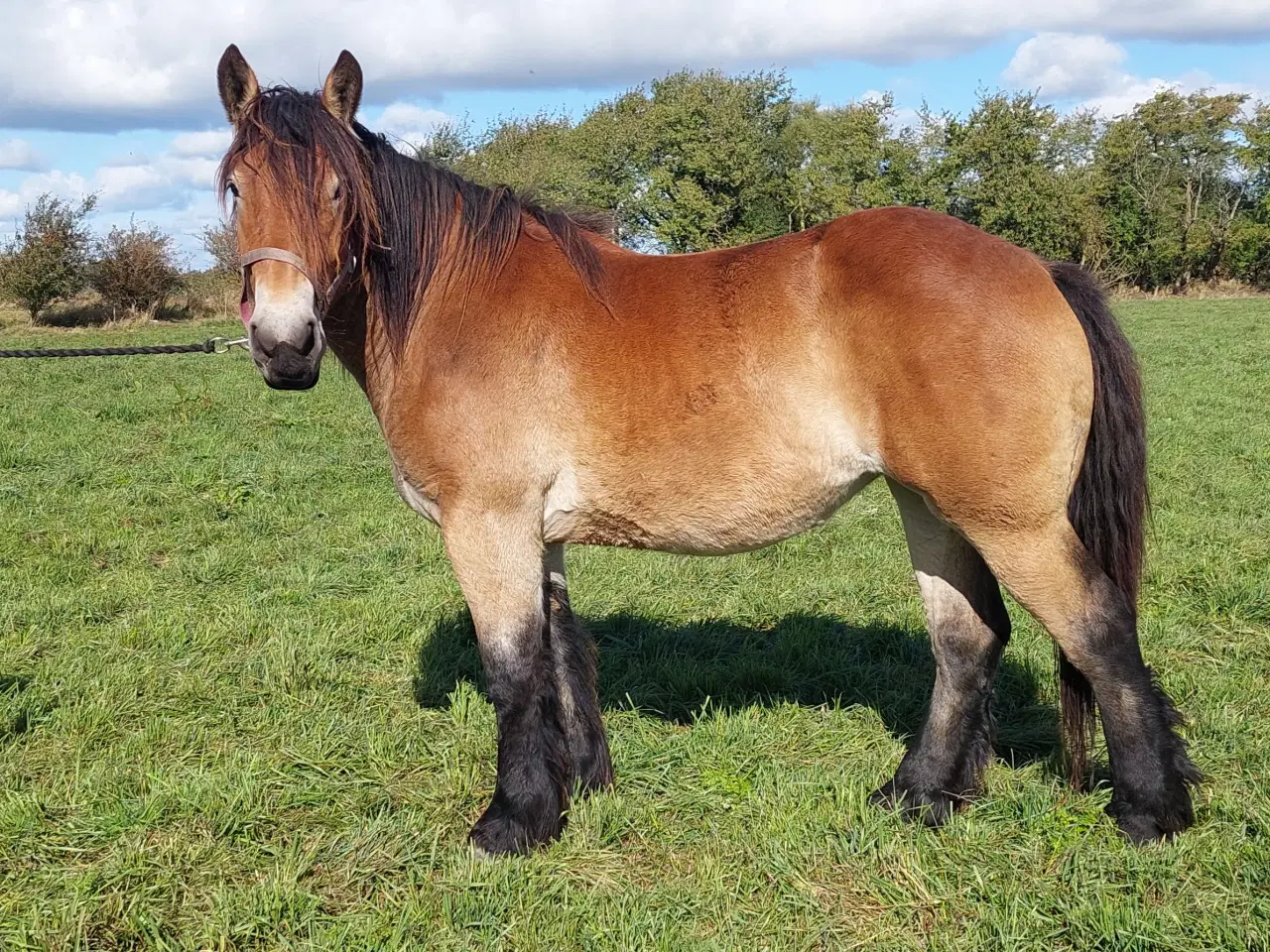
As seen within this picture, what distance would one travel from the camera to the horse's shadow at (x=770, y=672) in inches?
182

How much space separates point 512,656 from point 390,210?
69.1 inches

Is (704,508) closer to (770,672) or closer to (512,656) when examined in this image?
(512,656)

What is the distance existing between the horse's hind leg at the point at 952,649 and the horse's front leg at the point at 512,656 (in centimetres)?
137

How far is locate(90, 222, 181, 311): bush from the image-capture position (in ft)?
105

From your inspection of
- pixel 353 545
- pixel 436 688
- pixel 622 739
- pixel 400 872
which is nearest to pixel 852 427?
pixel 622 739

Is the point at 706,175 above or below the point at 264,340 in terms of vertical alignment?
above

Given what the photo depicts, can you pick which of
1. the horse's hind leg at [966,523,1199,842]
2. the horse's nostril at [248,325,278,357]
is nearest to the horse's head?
the horse's nostril at [248,325,278,357]

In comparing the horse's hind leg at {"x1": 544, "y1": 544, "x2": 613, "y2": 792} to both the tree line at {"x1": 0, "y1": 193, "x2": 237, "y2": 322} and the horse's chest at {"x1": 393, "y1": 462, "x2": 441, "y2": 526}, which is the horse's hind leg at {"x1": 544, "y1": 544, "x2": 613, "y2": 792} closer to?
the horse's chest at {"x1": 393, "y1": 462, "x2": 441, "y2": 526}

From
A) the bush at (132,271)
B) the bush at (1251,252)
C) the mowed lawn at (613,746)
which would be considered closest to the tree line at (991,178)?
the bush at (1251,252)

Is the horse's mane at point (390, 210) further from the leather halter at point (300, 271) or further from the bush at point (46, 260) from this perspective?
the bush at point (46, 260)

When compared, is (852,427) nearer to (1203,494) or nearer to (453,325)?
(453,325)

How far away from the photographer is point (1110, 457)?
136 inches

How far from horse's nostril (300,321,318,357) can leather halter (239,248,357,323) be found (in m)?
0.10

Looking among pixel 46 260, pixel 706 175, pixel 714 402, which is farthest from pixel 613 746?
pixel 706 175
